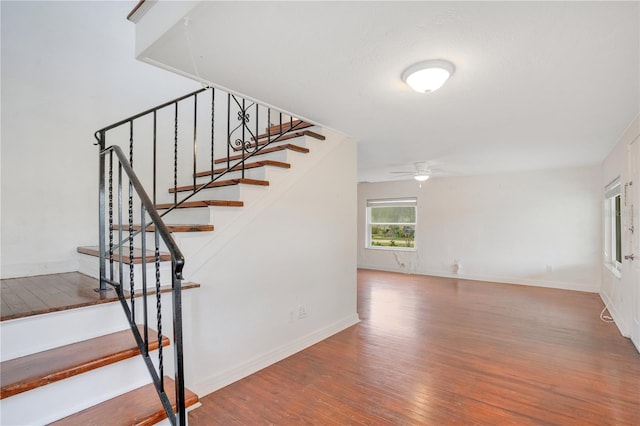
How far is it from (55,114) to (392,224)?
21.9 feet

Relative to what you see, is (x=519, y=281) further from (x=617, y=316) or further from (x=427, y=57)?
(x=427, y=57)

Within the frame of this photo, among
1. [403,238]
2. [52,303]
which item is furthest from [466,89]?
[403,238]

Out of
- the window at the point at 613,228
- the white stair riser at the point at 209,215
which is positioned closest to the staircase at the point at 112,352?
the white stair riser at the point at 209,215

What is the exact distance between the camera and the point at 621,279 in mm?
3812

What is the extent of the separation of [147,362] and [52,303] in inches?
25.4

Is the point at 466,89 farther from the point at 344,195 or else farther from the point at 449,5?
the point at 344,195

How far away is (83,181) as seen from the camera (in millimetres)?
2857

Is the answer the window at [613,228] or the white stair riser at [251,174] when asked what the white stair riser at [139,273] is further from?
the window at [613,228]

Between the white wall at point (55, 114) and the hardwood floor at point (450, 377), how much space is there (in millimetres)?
1858

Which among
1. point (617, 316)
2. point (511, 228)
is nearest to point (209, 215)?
point (617, 316)

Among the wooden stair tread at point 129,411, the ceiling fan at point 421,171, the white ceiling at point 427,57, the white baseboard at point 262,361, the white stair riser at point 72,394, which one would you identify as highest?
the white ceiling at point 427,57

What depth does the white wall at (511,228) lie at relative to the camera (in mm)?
5668

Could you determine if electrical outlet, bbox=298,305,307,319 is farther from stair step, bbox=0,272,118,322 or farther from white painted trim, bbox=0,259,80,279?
white painted trim, bbox=0,259,80,279

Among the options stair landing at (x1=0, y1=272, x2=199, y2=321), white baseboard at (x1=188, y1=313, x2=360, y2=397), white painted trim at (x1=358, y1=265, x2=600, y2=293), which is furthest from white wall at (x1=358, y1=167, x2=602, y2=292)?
stair landing at (x1=0, y1=272, x2=199, y2=321)
